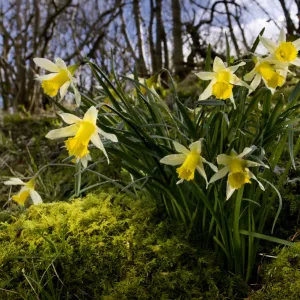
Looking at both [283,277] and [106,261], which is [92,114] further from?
[283,277]

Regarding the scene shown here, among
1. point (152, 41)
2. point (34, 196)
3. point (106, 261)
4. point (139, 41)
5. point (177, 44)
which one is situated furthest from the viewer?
point (152, 41)

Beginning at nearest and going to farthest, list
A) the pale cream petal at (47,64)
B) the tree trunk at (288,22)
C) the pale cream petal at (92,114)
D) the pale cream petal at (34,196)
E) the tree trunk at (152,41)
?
the pale cream petal at (92,114), the pale cream petal at (47,64), the pale cream petal at (34,196), the tree trunk at (288,22), the tree trunk at (152,41)

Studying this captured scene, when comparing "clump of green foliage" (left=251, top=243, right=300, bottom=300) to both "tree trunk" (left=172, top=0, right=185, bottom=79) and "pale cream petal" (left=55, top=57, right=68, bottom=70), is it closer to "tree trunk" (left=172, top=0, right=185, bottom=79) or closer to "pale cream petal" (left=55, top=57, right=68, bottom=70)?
"pale cream petal" (left=55, top=57, right=68, bottom=70)

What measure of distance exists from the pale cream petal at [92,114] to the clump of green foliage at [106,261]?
1.35 ft

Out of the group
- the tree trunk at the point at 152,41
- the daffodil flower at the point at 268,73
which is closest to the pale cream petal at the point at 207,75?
the daffodil flower at the point at 268,73

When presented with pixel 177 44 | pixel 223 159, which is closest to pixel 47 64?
pixel 223 159

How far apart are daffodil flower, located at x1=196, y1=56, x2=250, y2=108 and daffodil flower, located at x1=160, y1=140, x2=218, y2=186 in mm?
133

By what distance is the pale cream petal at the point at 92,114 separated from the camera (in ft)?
3.13

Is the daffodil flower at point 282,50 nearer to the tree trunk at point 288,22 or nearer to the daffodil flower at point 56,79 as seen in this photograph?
the daffodil flower at point 56,79

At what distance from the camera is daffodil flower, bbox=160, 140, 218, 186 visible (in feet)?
3.21

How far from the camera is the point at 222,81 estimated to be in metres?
1.00

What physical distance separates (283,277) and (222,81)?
0.56 m

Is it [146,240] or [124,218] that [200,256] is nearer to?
[146,240]

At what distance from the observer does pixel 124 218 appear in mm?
1366
